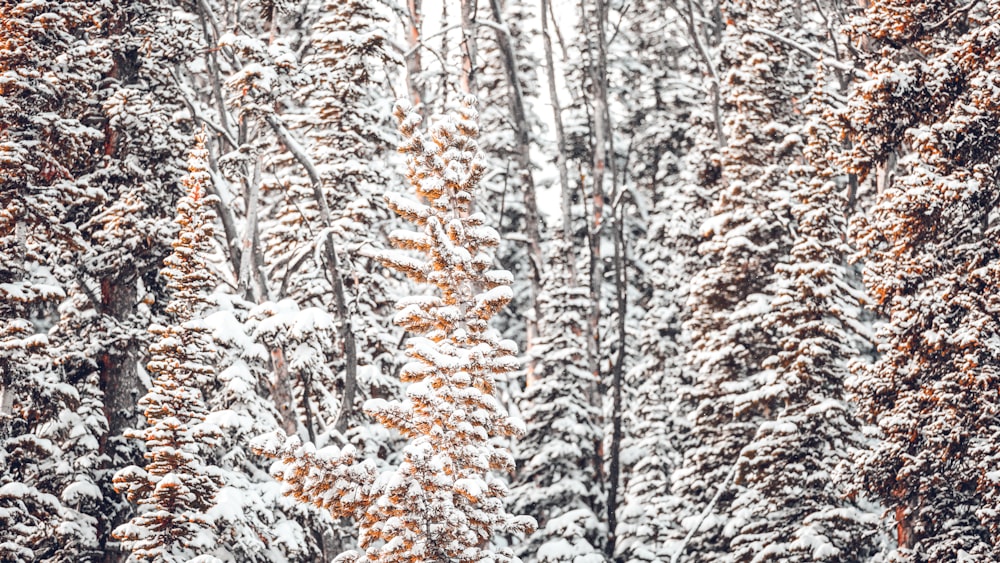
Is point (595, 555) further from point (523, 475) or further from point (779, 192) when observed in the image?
point (779, 192)

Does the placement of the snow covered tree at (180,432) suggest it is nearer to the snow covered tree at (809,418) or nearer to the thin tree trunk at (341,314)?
the thin tree trunk at (341,314)

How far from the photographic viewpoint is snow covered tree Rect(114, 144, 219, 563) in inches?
406

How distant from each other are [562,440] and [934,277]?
6.69 meters

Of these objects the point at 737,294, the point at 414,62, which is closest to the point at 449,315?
the point at 737,294

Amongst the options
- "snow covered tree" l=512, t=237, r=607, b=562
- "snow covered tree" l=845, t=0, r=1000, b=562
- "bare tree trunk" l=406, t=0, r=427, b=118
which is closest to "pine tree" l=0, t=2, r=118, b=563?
"bare tree trunk" l=406, t=0, r=427, b=118

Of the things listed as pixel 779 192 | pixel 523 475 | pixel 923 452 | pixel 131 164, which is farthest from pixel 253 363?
pixel 779 192

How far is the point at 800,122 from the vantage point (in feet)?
62.6

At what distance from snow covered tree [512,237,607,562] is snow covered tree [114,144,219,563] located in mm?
5632

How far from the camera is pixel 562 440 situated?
1534 cm

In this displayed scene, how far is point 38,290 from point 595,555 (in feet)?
28.8

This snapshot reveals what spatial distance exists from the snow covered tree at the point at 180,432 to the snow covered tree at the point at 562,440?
563cm

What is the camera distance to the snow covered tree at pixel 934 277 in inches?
394

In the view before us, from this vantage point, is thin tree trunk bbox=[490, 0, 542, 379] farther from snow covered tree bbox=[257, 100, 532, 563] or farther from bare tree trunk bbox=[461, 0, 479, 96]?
snow covered tree bbox=[257, 100, 532, 563]

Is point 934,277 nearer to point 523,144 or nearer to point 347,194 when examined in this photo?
point 523,144
